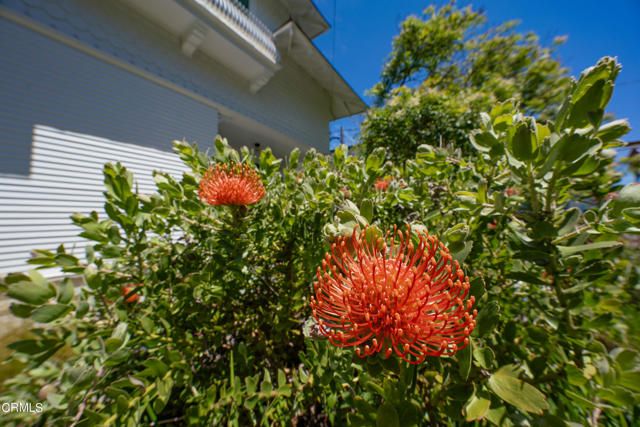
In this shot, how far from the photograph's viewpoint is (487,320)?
31 centimetres

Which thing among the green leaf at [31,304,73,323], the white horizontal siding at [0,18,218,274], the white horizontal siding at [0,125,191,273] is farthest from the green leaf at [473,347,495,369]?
the white horizontal siding at [0,18,218,274]

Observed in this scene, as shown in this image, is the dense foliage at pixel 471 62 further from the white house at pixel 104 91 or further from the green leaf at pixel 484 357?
the green leaf at pixel 484 357

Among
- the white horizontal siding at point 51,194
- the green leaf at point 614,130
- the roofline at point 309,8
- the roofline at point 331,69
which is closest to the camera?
the green leaf at point 614,130

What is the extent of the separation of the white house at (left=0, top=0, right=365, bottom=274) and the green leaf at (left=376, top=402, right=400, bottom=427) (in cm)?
340

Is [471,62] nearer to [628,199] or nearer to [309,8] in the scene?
[309,8]

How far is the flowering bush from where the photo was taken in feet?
1.04

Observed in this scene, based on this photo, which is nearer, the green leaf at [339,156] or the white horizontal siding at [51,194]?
the green leaf at [339,156]

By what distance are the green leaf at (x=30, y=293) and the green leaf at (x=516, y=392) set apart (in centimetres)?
78

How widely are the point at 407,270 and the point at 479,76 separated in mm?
8278

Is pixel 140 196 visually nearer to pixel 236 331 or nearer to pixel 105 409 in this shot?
pixel 105 409

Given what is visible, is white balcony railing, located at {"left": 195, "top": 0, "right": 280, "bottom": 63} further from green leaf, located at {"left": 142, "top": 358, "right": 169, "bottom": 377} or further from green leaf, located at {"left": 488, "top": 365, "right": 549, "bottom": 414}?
green leaf, located at {"left": 488, "top": 365, "right": 549, "bottom": 414}

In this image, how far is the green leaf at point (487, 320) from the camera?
0.99 feet

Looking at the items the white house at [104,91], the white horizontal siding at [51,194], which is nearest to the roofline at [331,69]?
the white house at [104,91]

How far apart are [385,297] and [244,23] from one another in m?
4.71
